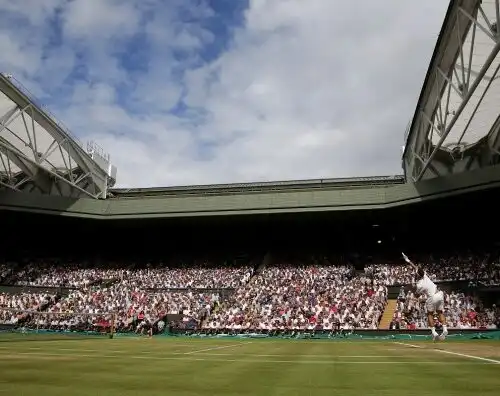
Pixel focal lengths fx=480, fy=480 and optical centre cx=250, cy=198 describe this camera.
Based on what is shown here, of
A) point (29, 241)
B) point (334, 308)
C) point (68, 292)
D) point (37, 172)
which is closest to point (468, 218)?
point (334, 308)

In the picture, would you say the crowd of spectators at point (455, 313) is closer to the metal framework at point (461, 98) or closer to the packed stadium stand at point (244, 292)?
the packed stadium stand at point (244, 292)

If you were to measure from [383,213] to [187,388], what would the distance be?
41285 mm

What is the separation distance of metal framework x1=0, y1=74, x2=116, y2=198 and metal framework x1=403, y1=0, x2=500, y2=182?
96.6ft

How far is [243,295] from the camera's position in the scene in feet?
137

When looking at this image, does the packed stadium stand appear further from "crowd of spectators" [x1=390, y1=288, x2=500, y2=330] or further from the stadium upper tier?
the stadium upper tier

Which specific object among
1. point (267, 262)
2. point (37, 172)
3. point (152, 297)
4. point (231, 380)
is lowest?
point (231, 380)

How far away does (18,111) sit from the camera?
124 feet

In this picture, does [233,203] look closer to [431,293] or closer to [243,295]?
[243,295]

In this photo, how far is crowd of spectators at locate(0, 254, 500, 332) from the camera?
114ft

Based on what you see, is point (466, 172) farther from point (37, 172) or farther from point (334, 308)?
point (37, 172)

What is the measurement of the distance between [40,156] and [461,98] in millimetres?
35919

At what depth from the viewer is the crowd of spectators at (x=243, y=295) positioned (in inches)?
1364

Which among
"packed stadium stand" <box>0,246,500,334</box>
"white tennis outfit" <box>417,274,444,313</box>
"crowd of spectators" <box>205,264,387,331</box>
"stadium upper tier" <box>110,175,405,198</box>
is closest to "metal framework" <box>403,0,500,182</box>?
"stadium upper tier" <box>110,175,405,198</box>

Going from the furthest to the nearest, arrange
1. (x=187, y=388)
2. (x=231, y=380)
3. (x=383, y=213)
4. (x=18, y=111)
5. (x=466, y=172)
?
(x=383, y=213) < (x=18, y=111) < (x=466, y=172) < (x=231, y=380) < (x=187, y=388)
